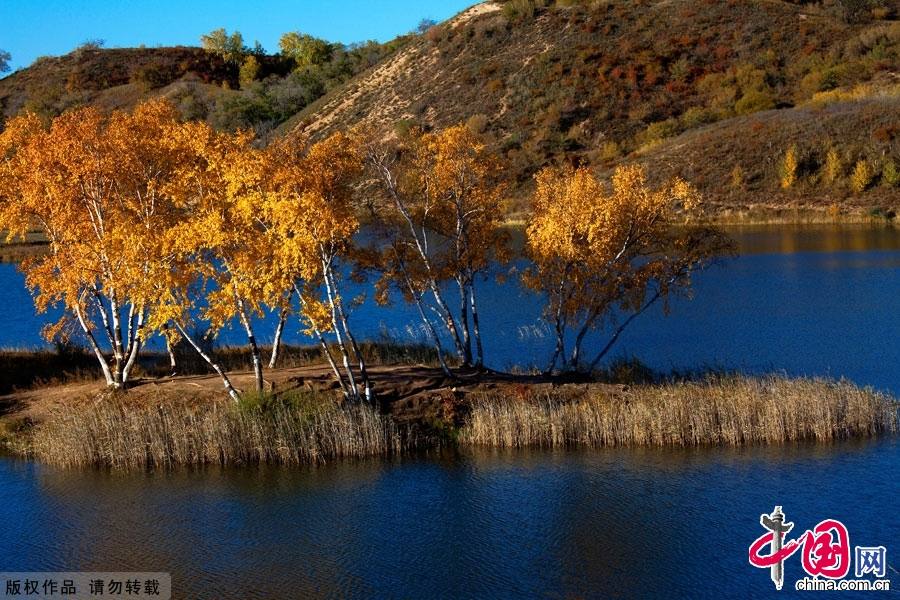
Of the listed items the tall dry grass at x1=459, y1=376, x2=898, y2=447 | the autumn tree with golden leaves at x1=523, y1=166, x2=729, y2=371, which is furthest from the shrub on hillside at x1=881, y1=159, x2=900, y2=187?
the tall dry grass at x1=459, y1=376, x2=898, y2=447

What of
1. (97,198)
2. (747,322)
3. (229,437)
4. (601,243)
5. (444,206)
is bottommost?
(229,437)

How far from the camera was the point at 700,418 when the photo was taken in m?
26.8

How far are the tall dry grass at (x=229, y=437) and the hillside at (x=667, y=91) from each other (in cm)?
6340

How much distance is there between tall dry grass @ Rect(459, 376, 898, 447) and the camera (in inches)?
1047

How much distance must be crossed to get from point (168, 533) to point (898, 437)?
19.2 metres

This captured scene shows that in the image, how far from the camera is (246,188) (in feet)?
88.8

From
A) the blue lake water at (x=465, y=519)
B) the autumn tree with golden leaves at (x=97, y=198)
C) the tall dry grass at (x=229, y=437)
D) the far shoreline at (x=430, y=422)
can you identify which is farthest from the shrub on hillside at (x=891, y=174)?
the autumn tree with golden leaves at (x=97, y=198)

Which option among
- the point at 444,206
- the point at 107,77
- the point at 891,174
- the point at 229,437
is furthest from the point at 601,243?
the point at 107,77

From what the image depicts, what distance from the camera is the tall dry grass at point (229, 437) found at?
88.1 feet

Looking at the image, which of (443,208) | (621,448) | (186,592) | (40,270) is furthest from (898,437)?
(40,270)

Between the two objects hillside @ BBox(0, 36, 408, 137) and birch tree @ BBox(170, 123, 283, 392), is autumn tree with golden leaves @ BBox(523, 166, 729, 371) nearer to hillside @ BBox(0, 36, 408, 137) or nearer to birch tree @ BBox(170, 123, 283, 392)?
birch tree @ BBox(170, 123, 283, 392)

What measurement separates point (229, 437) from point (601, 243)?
12955 mm

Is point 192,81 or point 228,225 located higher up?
point 192,81

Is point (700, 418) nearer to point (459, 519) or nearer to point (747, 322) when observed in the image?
point (459, 519)
